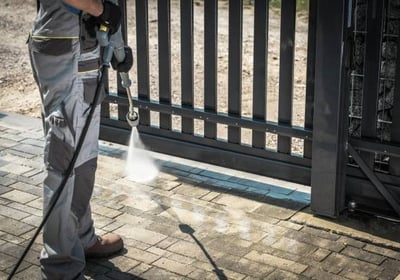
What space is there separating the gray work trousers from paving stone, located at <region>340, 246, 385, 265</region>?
1.57m

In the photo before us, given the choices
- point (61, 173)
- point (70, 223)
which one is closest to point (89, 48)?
point (61, 173)

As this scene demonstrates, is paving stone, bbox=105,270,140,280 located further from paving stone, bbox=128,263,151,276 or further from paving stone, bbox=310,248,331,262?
paving stone, bbox=310,248,331,262

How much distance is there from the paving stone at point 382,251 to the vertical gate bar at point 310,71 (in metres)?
0.82

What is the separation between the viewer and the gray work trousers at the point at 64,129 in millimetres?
3799

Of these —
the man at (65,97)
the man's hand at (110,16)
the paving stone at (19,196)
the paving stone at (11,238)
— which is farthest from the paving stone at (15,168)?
the man's hand at (110,16)

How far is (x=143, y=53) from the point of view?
581 cm

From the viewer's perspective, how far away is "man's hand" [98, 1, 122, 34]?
373cm

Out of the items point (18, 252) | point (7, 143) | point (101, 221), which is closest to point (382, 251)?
point (101, 221)

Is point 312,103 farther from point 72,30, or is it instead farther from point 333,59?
point 72,30

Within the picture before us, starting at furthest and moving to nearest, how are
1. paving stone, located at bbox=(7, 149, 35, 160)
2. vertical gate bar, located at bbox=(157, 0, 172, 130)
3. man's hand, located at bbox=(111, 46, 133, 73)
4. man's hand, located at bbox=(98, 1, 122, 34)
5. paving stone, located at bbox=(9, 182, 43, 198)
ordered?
paving stone, located at bbox=(7, 149, 35, 160) → vertical gate bar, located at bbox=(157, 0, 172, 130) → paving stone, located at bbox=(9, 182, 43, 198) → man's hand, located at bbox=(111, 46, 133, 73) → man's hand, located at bbox=(98, 1, 122, 34)

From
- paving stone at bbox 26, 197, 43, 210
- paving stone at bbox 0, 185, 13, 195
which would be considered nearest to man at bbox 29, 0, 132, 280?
paving stone at bbox 26, 197, 43, 210

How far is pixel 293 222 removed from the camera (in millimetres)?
4922

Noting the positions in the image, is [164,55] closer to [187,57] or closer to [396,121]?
[187,57]

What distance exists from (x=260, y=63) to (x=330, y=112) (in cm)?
67
